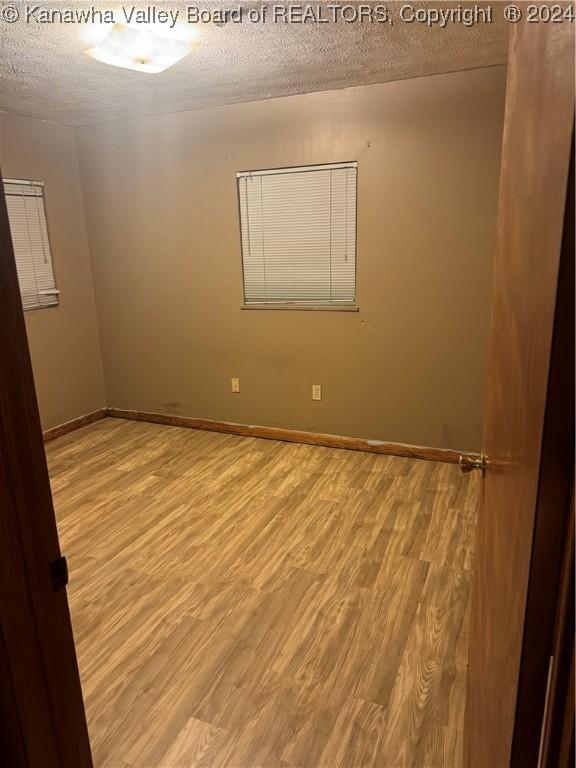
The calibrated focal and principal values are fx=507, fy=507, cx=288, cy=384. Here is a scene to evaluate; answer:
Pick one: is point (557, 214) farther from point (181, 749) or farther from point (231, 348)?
point (231, 348)

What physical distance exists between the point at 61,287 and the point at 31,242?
0.43 meters

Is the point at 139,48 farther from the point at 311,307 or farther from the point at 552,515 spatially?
the point at 552,515

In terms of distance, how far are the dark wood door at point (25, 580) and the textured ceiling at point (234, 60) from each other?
2111mm

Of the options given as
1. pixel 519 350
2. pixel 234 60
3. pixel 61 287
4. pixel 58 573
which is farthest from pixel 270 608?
pixel 61 287

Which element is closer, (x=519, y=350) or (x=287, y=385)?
(x=519, y=350)

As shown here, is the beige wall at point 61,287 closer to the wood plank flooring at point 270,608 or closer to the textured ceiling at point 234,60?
the textured ceiling at point 234,60

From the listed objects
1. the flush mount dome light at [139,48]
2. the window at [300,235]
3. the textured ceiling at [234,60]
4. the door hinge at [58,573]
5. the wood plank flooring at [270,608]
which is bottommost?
the wood plank flooring at [270,608]

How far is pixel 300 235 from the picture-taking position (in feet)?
12.3

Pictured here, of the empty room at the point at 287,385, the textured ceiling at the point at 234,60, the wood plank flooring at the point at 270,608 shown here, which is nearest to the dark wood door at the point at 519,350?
the empty room at the point at 287,385

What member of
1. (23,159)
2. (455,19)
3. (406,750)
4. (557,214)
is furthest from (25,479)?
(23,159)

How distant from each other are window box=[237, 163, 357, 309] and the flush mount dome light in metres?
1.29

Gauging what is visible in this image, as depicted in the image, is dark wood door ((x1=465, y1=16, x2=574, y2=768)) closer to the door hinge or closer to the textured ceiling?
the door hinge

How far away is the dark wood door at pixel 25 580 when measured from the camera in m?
0.77

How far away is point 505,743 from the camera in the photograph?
766 millimetres
